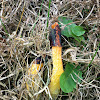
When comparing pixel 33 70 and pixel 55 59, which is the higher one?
pixel 55 59

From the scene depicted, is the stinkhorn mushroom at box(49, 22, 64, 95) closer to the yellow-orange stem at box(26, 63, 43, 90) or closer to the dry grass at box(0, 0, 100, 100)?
the dry grass at box(0, 0, 100, 100)

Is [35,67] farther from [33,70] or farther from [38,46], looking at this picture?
[38,46]

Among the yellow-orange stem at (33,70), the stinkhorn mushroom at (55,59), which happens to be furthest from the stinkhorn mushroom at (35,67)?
the stinkhorn mushroom at (55,59)

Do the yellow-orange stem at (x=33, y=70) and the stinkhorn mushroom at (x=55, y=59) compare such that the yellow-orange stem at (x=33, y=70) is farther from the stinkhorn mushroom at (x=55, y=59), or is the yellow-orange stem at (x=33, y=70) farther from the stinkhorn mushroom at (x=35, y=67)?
the stinkhorn mushroom at (x=55, y=59)

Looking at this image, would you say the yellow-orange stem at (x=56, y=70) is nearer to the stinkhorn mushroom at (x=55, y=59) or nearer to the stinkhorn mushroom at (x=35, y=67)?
the stinkhorn mushroom at (x=55, y=59)

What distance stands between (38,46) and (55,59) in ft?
0.89

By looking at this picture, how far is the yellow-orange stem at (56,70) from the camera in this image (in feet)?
5.62

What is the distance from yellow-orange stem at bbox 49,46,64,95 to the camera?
171cm

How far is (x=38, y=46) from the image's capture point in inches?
72.6

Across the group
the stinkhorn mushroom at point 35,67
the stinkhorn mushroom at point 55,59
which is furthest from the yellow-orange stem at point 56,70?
the stinkhorn mushroom at point 35,67

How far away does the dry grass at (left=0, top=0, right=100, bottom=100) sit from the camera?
1726 millimetres

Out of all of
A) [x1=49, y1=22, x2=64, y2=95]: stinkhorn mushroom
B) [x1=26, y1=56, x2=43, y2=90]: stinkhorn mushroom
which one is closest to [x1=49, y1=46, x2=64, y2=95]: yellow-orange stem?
[x1=49, y1=22, x2=64, y2=95]: stinkhorn mushroom

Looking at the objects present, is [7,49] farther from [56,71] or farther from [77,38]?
[77,38]

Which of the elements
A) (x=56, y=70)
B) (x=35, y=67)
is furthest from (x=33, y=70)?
(x=56, y=70)
